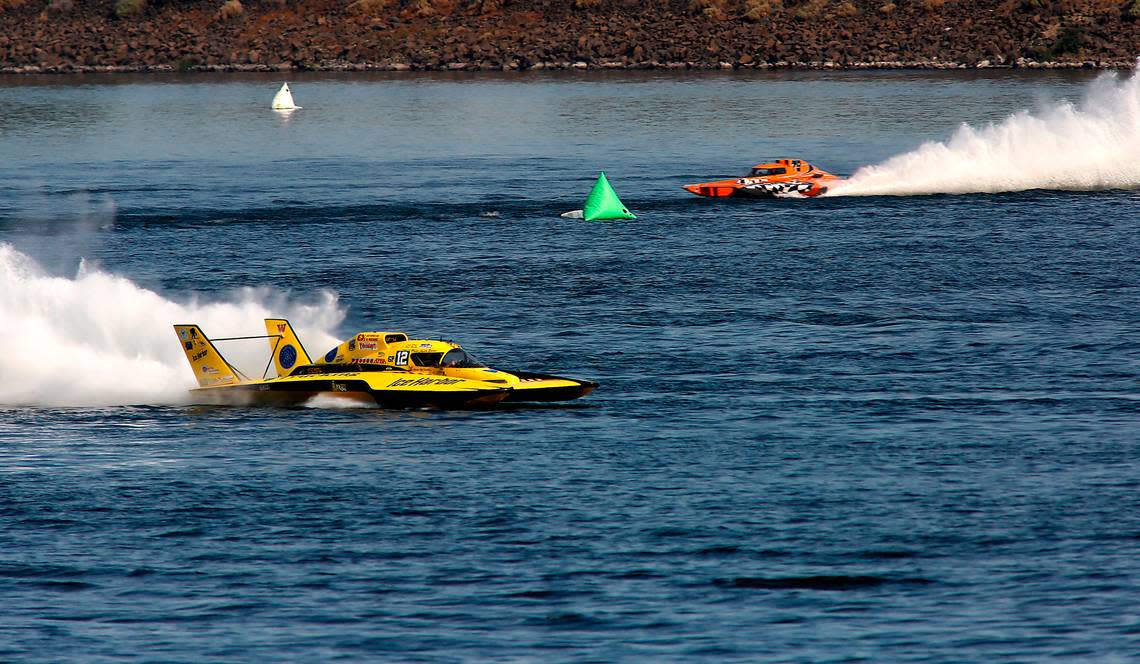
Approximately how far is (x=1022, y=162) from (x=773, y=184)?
1498 centimetres

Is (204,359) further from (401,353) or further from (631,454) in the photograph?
(631,454)

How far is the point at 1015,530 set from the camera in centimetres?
2898

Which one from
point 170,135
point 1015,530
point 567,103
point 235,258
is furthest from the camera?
point 567,103

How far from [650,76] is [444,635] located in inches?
4682

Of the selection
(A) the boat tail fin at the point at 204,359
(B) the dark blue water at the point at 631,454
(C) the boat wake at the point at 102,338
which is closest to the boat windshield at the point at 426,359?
(B) the dark blue water at the point at 631,454

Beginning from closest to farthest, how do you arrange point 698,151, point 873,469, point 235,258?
point 873,469
point 235,258
point 698,151

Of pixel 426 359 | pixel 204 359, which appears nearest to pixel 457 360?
pixel 426 359

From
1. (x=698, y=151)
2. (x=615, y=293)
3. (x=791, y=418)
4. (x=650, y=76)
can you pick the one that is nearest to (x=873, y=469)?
(x=791, y=418)

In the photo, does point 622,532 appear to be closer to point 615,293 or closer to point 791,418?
point 791,418

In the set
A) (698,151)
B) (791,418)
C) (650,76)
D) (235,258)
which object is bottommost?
(791,418)

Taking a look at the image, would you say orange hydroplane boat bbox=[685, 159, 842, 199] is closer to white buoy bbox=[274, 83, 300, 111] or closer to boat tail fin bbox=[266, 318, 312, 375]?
boat tail fin bbox=[266, 318, 312, 375]

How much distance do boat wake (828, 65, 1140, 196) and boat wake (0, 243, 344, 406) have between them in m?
35.6

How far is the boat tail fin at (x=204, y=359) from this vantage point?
3947cm

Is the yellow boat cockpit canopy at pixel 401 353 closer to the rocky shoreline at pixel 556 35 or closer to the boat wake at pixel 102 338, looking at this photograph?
the boat wake at pixel 102 338
